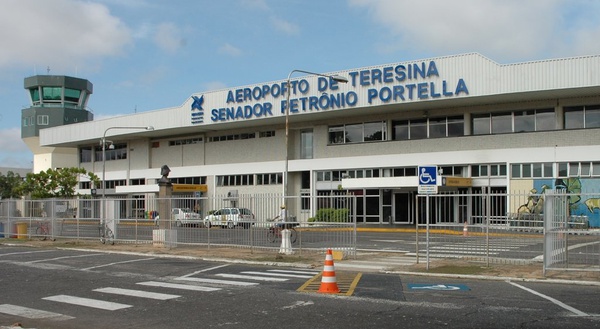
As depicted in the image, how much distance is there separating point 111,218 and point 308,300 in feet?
57.0

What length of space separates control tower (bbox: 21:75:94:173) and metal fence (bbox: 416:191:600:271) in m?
71.3

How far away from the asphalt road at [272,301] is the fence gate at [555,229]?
1.36m

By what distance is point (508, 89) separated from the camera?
37.2m

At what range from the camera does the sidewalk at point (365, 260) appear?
49.4 ft

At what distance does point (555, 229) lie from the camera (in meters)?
15.2

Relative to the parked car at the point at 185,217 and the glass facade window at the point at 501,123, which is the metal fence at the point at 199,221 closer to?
the parked car at the point at 185,217

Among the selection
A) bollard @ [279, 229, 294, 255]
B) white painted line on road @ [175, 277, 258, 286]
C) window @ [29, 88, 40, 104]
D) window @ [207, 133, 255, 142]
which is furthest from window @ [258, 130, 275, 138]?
window @ [29, 88, 40, 104]

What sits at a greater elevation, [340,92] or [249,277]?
[340,92]

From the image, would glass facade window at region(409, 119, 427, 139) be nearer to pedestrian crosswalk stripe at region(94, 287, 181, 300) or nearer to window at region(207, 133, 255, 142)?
window at region(207, 133, 255, 142)

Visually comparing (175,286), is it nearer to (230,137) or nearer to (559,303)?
(559,303)

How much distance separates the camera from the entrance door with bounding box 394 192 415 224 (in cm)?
4408

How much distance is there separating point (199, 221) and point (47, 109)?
68.3 m

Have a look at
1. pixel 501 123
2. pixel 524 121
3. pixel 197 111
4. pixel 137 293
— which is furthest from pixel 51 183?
pixel 137 293

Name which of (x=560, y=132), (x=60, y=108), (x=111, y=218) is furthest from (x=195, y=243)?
(x=60, y=108)
